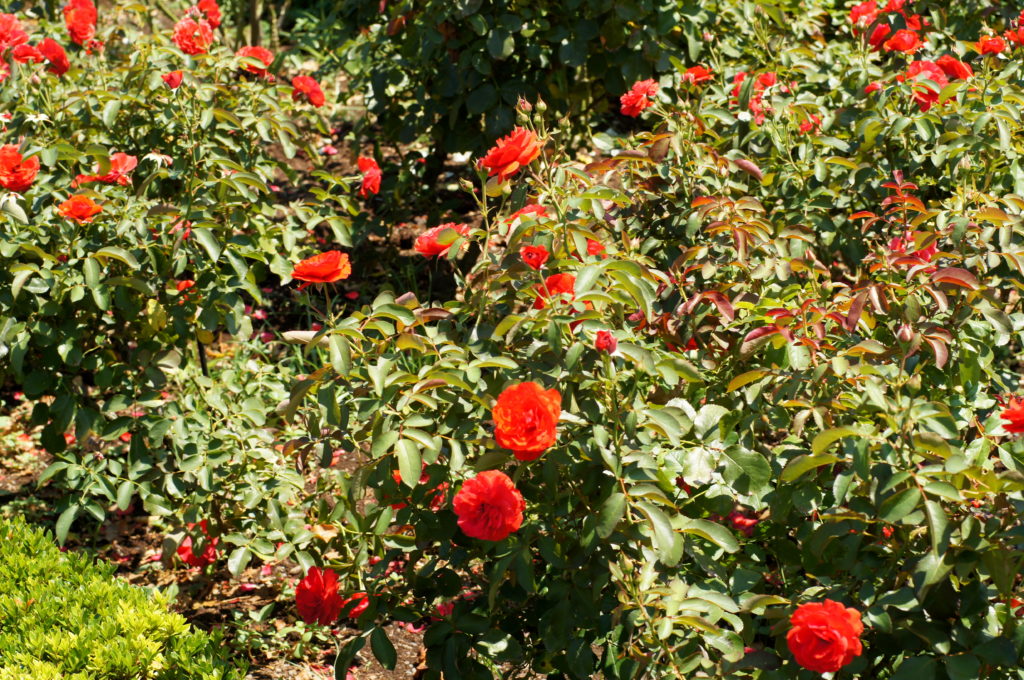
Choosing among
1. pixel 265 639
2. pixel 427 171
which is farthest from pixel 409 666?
pixel 427 171

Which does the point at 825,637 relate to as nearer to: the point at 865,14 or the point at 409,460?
the point at 409,460

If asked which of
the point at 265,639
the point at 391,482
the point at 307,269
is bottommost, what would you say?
the point at 265,639

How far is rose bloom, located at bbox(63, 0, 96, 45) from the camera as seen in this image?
317 cm

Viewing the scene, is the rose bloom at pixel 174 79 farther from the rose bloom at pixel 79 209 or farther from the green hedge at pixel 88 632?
the green hedge at pixel 88 632

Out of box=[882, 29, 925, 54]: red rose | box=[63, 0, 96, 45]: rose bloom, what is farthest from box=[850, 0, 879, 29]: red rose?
box=[63, 0, 96, 45]: rose bloom

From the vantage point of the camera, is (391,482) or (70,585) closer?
(391,482)

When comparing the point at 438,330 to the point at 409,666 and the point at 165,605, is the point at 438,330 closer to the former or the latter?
the point at 165,605

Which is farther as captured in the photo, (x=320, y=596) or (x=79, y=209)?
(x=79, y=209)

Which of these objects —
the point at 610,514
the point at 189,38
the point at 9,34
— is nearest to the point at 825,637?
the point at 610,514

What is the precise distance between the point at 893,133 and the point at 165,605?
225 centimetres

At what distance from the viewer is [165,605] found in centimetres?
237

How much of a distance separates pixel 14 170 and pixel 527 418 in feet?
5.74

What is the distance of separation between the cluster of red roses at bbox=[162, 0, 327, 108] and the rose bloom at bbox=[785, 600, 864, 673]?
234 centimetres

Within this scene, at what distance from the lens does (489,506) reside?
1.71m
